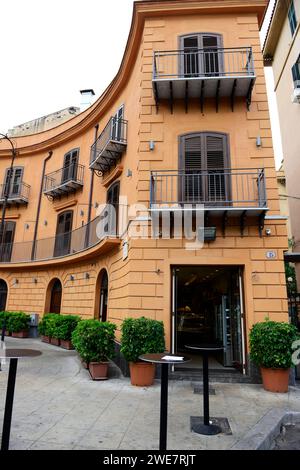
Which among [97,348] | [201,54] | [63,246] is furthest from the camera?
[63,246]

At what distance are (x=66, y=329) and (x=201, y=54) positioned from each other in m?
10.8

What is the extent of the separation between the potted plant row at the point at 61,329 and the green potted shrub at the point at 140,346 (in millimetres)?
5742

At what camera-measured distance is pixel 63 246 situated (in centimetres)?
1496

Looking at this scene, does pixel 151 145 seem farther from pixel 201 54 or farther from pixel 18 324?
pixel 18 324

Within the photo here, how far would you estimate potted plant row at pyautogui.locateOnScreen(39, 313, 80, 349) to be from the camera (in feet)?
39.7

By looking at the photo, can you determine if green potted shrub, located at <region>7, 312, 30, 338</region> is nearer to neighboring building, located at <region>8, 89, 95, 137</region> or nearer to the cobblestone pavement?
neighboring building, located at <region>8, 89, 95, 137</region>

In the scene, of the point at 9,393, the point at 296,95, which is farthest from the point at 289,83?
the point at 9,393

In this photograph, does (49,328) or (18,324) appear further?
(18,324)

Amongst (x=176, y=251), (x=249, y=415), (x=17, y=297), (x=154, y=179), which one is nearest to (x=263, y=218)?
(x=176, y=251)

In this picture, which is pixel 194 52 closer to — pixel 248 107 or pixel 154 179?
pixel 248 107

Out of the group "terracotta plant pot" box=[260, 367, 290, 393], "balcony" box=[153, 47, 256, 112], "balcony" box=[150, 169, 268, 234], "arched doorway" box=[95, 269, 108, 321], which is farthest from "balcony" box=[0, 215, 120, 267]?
"terracotta plant pot" box=[260, 367, 290, 393]

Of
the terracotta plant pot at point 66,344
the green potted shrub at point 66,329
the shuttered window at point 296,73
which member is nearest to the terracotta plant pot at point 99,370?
the green potted shrub at point 66,329

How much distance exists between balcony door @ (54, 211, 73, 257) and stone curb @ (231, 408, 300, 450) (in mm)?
11249

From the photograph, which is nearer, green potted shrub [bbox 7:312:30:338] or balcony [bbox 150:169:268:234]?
balcony [bbox 150:169:268:234]
